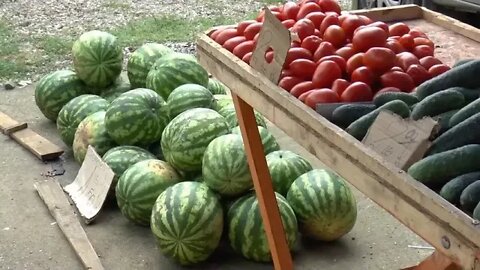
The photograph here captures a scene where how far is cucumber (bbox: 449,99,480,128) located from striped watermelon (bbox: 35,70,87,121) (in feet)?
10.8

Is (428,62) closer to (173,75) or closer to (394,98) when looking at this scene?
(394,98)

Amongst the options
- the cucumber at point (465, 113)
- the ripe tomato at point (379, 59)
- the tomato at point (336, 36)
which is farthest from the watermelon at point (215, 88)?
the cucumber at point (465, 113)

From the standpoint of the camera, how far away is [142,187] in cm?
376

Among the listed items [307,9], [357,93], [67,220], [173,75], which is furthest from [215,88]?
[357,93]

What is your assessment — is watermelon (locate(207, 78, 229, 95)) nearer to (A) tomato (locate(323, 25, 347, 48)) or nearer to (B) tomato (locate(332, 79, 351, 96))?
(A) tomato (locate(323, 25, 347, 48))

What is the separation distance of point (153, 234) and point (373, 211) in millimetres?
1172

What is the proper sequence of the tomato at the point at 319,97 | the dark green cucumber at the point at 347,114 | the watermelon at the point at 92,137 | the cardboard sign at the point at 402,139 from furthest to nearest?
1. the watermelon at the point at 92,137
2. the tomato at the point at 319,97
3. the dark green cucumber at the point at 347,114
4. the cardboard sign at the point at 402,139

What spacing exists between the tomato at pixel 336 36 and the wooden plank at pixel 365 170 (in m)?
0.36

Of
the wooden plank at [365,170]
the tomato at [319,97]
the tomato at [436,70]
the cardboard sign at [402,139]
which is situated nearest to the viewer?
the wooden plank at [365,170]

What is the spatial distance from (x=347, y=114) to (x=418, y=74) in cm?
44

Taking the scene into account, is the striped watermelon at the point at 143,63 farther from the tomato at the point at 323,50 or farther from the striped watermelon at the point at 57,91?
the tomato at the point at 323,50

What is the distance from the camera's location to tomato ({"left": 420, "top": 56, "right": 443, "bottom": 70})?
8.57 feet

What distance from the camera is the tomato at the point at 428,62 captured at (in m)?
2.61

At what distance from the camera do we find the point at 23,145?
4.87 meters
